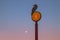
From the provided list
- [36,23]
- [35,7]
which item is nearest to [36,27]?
[36,23]

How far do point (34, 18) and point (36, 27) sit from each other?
0.41 m

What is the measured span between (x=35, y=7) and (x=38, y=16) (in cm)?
39

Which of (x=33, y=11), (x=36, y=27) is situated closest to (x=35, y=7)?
(x=33, y=11)

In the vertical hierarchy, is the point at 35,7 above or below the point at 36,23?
above

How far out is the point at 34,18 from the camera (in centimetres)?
901

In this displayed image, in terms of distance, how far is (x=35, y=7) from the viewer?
9156 millimetres

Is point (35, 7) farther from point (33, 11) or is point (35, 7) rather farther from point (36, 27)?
point (36, 27)

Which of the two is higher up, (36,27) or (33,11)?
(33,11)

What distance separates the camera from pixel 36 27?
921cm

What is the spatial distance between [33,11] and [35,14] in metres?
0.19

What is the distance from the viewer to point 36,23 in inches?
361

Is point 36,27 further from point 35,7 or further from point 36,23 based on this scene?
point 35,7

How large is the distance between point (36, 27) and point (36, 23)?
0.52 ft

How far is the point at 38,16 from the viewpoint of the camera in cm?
904
